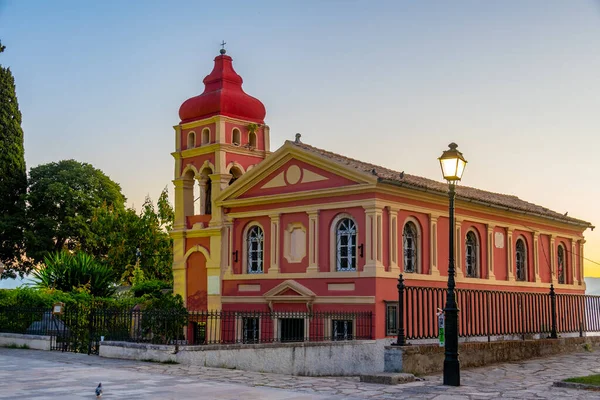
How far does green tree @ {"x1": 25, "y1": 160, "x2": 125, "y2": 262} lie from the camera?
46.6 metres

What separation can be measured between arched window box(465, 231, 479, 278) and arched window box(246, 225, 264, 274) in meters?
6.92

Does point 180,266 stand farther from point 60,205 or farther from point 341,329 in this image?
point 60,205

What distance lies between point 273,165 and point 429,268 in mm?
5979

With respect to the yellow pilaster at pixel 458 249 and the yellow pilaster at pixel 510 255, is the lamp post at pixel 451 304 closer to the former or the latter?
the yellow pilaster at pixel 458 249

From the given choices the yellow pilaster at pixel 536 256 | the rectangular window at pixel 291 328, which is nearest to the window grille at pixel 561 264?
the yellow pilaster at pixel 536 256

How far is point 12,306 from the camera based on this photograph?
21047 millimetres

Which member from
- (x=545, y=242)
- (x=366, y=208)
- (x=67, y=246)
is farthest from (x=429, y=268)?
(x=67, y=246)

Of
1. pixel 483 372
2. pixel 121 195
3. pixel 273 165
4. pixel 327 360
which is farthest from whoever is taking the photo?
pixel 121 195

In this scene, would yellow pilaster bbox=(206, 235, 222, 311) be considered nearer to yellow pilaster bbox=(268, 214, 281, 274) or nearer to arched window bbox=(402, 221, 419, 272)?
yellow pilaster bbox=(268, 214, 281, 274)

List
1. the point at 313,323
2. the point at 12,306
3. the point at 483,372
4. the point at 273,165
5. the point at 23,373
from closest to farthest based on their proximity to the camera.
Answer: the point at 23,373 < the point at 483,372 < the point at 12,306 < the point at 313,323 < the point at 273,165

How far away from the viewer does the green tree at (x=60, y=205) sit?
46625 millimetres

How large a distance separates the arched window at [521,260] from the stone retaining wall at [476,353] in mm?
4745

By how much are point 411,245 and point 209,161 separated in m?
9.08

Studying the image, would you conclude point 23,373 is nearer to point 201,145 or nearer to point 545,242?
point 201,145
